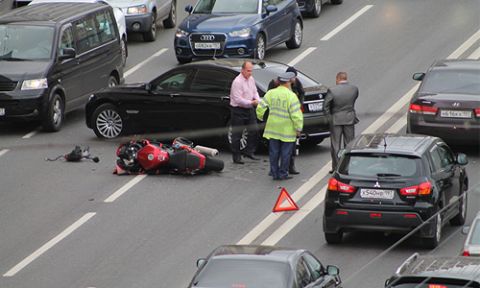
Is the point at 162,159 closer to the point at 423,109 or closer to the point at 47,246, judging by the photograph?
the point at 47,246

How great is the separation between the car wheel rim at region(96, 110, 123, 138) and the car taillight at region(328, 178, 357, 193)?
746cm

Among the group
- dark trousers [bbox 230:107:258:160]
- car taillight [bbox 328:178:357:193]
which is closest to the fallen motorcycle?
dark trousers [bbox 230:107:258:160]

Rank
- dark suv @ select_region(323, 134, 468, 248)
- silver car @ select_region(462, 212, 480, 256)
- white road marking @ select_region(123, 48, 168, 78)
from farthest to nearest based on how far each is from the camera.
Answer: white road marking @ select_region(123, 48, 168, 78), dark suv @ select_region(323, 134, 468, 248), silver car @ select_region(462, 212, 480, 256)

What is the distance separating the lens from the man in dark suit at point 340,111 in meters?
24.7

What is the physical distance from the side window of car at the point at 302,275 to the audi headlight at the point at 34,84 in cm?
1189

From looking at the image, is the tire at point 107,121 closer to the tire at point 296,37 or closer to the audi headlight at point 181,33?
the audi headlight at point 181,33

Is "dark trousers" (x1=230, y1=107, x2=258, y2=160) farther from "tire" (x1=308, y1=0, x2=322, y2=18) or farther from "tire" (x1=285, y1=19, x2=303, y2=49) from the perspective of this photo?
"tire" (x1=308, y1=0, x2=322, y2=18)

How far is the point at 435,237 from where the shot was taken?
2070 centimetres

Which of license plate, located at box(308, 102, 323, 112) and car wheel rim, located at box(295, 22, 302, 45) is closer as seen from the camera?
license plate, located at box(308, 102, 323, 112)

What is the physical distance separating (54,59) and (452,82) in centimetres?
735

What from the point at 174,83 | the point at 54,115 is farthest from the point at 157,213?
the point at 54,115

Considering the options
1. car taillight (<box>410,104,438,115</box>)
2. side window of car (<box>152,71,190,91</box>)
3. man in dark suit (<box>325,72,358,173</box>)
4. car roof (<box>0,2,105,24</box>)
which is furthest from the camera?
car roof (<box>0,2,105,24</box>)

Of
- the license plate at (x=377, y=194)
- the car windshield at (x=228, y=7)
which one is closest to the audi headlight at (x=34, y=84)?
the car windshield at (x=228, y=7)

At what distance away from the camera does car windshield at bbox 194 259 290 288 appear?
16.3 meters
